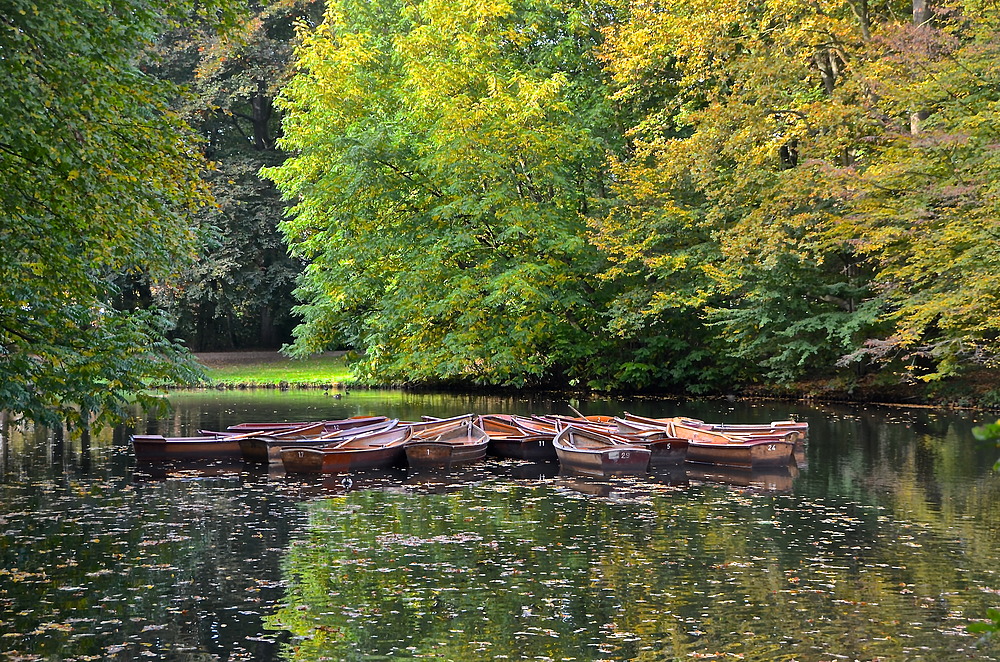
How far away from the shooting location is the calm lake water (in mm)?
9891

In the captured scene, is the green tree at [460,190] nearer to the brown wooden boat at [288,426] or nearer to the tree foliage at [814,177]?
the tree foliage at [814,177]

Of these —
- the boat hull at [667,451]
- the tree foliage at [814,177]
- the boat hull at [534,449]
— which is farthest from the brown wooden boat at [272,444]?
the tree foliage at [814,177]

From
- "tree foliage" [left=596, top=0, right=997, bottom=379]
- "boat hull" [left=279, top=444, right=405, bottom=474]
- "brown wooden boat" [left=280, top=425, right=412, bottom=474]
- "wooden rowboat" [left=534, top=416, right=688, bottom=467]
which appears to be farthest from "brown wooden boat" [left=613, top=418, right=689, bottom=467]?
"tree foliage" [left=596, top=0, right=997, bottom=379]

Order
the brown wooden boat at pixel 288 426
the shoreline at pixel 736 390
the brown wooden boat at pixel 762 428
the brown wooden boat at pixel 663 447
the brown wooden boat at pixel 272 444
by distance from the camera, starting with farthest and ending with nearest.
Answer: the shoreline at pixel 736 390 → the brown wooden boat at pixel 288 426 → the brown wooden boat at pixel 762 428 → the brown wooden boat at pixel 663 447 → the brown wooden boat at pixel 272 444

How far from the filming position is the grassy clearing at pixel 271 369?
46375 millimetres

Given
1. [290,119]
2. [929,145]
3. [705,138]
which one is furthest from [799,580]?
[290,119]

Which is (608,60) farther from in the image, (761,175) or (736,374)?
(736,374)

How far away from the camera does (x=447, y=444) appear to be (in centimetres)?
2270

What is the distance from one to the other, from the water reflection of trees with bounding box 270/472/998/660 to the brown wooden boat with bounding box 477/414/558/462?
6119 mm

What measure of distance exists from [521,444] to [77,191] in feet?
41.6

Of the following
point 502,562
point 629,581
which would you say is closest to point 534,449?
point 502,562

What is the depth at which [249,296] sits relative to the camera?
52.8 m

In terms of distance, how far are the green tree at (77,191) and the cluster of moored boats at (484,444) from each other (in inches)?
293

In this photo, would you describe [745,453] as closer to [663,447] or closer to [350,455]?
[663,447]
